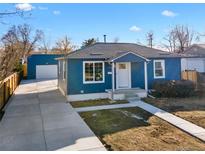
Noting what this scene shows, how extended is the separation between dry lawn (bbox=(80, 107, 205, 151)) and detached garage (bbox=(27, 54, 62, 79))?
80.6ft

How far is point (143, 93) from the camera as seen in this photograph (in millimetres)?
14555

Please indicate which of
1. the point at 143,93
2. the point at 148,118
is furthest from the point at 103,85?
the point at 148,118

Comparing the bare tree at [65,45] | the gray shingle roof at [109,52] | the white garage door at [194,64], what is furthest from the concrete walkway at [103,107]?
the bare tree at [65,45]

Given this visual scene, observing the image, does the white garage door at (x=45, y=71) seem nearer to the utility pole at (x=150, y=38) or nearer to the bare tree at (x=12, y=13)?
the bare tree at (x=12, y=13)

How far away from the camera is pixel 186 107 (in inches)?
452

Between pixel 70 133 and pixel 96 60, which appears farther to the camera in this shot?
pixel 96 60

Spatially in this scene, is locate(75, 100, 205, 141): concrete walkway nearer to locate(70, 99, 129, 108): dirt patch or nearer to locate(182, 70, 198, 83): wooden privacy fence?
locate(70, 99, 129, 108): dirt patch

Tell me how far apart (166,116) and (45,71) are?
88.6 feet

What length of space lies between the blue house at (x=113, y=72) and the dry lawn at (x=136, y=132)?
384cm

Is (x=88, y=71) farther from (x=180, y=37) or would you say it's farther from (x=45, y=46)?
(x=45, y=46)

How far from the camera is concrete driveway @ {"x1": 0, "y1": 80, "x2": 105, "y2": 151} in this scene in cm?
661

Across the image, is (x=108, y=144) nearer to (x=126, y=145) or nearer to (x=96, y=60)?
(x=126, y=145)

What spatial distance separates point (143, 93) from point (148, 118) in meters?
5.01

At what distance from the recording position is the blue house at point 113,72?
1420cm
